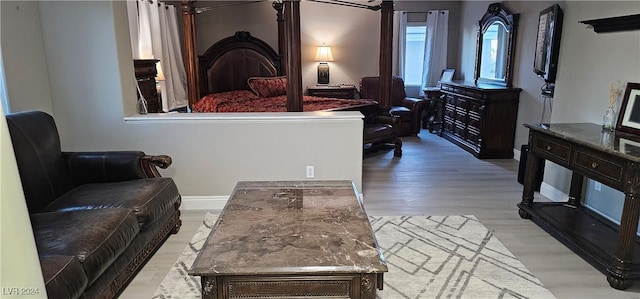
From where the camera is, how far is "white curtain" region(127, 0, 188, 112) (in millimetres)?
5348

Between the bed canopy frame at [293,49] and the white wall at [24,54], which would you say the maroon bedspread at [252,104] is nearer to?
the bed canopy frame at [293,49]

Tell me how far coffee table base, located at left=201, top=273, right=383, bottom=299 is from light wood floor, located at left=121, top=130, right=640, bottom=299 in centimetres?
89

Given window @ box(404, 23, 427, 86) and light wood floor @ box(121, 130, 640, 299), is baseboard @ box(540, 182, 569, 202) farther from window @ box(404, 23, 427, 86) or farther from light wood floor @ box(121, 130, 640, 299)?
window @ box(404, 23, 427, 86)

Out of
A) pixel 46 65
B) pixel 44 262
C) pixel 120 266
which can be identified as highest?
pixel 46 65

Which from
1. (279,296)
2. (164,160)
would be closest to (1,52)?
(164,160)

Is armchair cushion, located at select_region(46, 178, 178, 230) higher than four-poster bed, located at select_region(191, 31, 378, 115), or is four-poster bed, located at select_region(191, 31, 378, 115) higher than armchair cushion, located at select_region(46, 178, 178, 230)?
four-poster bed, located at select_region(191, 31, 378, 115)

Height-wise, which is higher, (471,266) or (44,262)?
(44,262)

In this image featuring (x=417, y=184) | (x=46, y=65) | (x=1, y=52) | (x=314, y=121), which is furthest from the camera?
(x=417, y=184)

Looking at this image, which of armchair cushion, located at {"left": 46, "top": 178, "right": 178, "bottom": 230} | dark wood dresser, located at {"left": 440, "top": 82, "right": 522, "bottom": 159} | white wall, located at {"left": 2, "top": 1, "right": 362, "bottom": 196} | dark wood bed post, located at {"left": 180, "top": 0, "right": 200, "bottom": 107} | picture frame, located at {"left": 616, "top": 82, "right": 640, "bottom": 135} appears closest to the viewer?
armchair cushion, located at {"left": 46, "top": 178, "right": 178, "bottom": 230}

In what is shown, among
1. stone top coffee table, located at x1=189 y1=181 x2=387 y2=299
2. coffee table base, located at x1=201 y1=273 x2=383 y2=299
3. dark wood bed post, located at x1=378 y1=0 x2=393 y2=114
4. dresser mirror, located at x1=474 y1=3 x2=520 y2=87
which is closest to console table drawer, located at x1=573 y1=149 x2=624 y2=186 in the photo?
stone top coffee table, located at x1=189 y1=181 x2=387 y2=299

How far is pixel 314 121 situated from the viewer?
11.8 ft

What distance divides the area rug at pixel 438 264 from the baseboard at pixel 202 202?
0.77 ft

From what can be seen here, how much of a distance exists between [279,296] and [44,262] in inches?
41.2

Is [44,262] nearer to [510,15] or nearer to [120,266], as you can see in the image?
[120,266]
